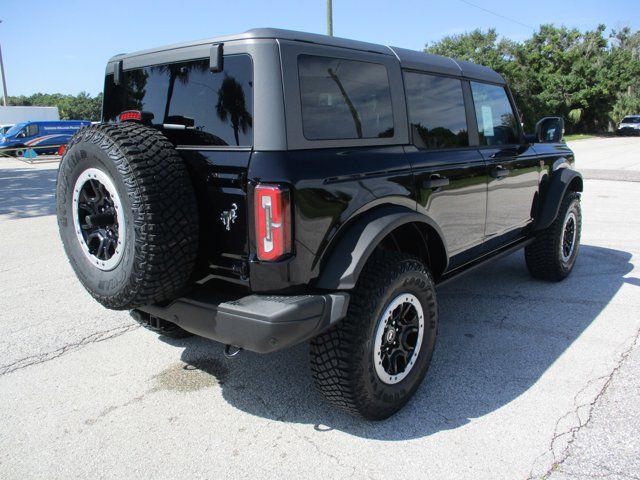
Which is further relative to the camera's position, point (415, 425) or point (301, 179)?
point (415, 425)

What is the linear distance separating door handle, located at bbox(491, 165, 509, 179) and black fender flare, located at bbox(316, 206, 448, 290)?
4.70ft

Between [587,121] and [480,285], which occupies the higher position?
[587,121]

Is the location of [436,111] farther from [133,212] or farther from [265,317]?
[133,212]

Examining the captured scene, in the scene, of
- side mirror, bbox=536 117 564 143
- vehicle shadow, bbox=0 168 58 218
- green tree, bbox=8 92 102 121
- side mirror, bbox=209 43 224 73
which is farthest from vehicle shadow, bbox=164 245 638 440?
green tree, bbox=8 92 102 121

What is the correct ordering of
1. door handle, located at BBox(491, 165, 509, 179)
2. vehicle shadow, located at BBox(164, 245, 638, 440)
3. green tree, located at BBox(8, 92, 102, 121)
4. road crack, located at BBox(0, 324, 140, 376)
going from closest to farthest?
vehicle shadow, located at BBox(164, 245, 638, 440) → road crack, located at BBox(0, 324, 140, 376) → door handle, located at BBox(491, 165, 509, 179) → green tree, located at BBox(8, 92, 102, 121)

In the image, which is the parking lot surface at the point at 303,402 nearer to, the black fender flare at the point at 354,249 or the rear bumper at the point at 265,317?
the rear bumper at the point at 265,317

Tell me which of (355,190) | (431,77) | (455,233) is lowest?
(455,233)

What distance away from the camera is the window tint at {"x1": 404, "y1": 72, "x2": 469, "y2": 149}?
3.07 meters

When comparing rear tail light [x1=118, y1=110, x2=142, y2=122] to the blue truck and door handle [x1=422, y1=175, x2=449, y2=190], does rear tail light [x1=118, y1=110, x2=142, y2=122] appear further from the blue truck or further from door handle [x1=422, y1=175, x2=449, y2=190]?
the blue truck

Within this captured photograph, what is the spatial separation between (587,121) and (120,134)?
4522cm

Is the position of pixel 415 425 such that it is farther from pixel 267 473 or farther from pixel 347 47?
pixel 347 47

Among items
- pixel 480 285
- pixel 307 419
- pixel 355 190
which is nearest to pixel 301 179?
pixel 355 190

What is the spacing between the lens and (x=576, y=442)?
2506 mm

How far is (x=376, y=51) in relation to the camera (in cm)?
285
